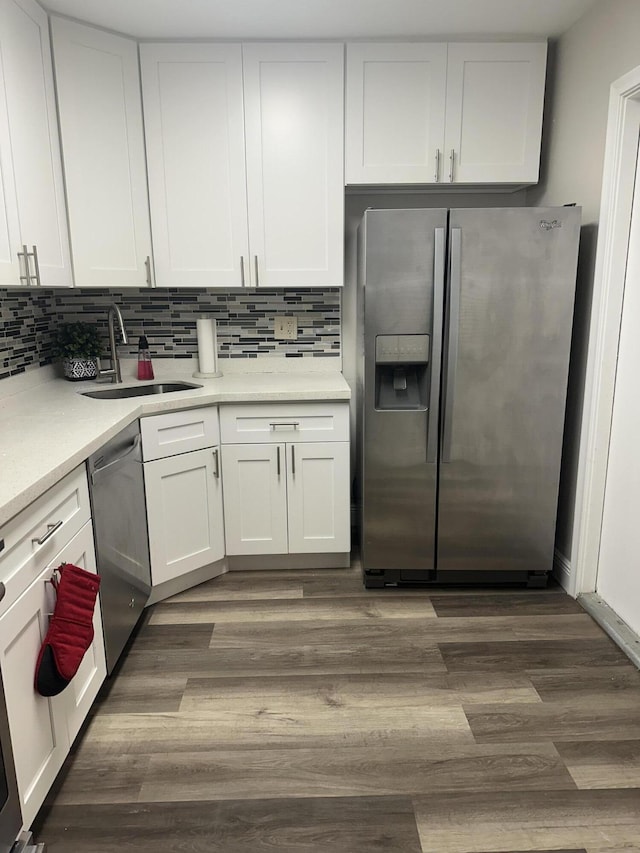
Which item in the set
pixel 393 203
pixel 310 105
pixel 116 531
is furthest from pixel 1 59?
pixel 393 203

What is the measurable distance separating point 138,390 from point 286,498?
0.90m

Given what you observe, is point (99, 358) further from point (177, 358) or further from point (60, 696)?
point (60, 696)

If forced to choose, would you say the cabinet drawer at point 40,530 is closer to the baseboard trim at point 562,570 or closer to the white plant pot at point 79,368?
the white plant pot at point 79,368

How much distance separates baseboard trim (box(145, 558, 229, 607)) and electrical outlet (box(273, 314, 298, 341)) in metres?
1.19

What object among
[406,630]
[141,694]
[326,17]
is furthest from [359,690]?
[326,17]

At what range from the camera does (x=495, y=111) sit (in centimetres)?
265

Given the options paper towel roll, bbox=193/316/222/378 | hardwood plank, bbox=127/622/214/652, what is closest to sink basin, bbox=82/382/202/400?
paper towel roll, bbox=193/316/222/378

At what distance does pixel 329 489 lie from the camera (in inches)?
111

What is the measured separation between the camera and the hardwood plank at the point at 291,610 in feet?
8.31

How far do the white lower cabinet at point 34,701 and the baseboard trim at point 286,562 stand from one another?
1204mm

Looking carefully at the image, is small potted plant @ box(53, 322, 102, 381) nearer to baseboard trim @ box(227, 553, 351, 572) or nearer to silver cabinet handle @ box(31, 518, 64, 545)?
baseboard trim @ box(227, 553, 351, 572)

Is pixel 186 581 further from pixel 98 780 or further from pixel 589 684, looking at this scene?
pixel 589 684

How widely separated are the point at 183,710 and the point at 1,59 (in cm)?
223

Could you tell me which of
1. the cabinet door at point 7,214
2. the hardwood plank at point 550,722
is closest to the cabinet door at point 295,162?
the cabinet door at point 7,214
